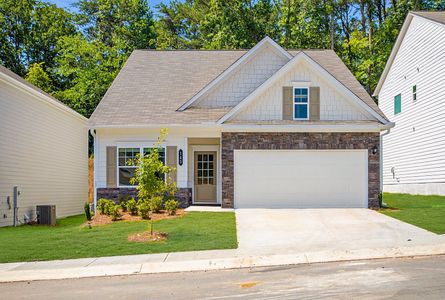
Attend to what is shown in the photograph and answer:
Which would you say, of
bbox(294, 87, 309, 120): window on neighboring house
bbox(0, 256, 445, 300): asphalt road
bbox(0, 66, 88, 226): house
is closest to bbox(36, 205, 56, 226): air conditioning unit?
bbox(0, 66, 88, 226): house

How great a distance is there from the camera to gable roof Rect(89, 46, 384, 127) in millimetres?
20109

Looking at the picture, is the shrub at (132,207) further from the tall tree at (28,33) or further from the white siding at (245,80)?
the tall tree at (28,33)

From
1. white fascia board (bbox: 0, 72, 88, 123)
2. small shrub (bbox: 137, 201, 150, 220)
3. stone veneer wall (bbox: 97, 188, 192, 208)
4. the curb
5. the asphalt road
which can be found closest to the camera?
the asphalt road

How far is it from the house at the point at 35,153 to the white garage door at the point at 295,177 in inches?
255

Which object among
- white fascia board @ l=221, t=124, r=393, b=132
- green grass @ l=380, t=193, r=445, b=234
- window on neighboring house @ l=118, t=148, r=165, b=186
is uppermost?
white fascia board @ l=221, t=124, r=393, b=132

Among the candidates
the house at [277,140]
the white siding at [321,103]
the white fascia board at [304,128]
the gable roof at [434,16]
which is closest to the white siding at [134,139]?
the house at [277,140]

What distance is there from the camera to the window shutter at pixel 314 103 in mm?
19453

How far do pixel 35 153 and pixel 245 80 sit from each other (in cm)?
876

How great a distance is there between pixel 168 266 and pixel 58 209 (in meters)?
13.4

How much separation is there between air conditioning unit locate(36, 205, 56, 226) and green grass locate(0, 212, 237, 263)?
219 cm

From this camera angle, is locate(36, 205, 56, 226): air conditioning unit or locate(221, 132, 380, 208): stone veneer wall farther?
locate(221, 132, 380, 208): stone veneer wall

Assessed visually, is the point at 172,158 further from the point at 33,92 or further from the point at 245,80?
the point at 33,92

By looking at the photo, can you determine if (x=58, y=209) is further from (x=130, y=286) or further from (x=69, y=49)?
(x=69, y=49)

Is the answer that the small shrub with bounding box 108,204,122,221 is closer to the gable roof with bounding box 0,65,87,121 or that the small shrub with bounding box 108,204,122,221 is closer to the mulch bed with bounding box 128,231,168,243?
the mulch bed with bounding box 128,231,168,243
